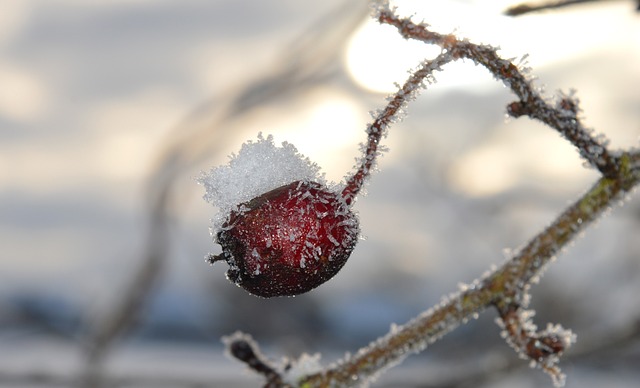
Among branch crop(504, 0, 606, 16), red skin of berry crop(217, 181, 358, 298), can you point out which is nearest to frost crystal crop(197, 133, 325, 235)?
red skin of berry crop(217, 181, 358, 298)

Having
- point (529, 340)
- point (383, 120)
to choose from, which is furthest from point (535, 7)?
point (529, 340)

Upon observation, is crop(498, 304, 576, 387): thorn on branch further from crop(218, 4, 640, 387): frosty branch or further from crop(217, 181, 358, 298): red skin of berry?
crop(217, 181, 358, 298): red skin of berry

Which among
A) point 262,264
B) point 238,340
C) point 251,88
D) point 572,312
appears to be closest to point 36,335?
point 251,88

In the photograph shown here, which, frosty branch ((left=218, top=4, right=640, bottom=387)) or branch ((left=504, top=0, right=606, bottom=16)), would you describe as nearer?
frosty branch ((left=218, top=4, right=640, bottom=387))

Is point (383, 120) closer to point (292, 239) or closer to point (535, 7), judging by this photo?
point (292, 239)

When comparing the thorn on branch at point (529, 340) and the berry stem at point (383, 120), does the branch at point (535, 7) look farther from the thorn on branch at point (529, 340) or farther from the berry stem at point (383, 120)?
the thorn on branch at point (529, 340)

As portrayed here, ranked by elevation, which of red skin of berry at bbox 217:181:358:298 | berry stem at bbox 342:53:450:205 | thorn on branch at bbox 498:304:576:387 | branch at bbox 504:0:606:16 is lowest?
thorn on branch at bbox 498:304:576:387

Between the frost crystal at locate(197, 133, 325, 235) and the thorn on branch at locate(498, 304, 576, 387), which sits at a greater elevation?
the frost crystal at locate(197, 133, 325, 235)
